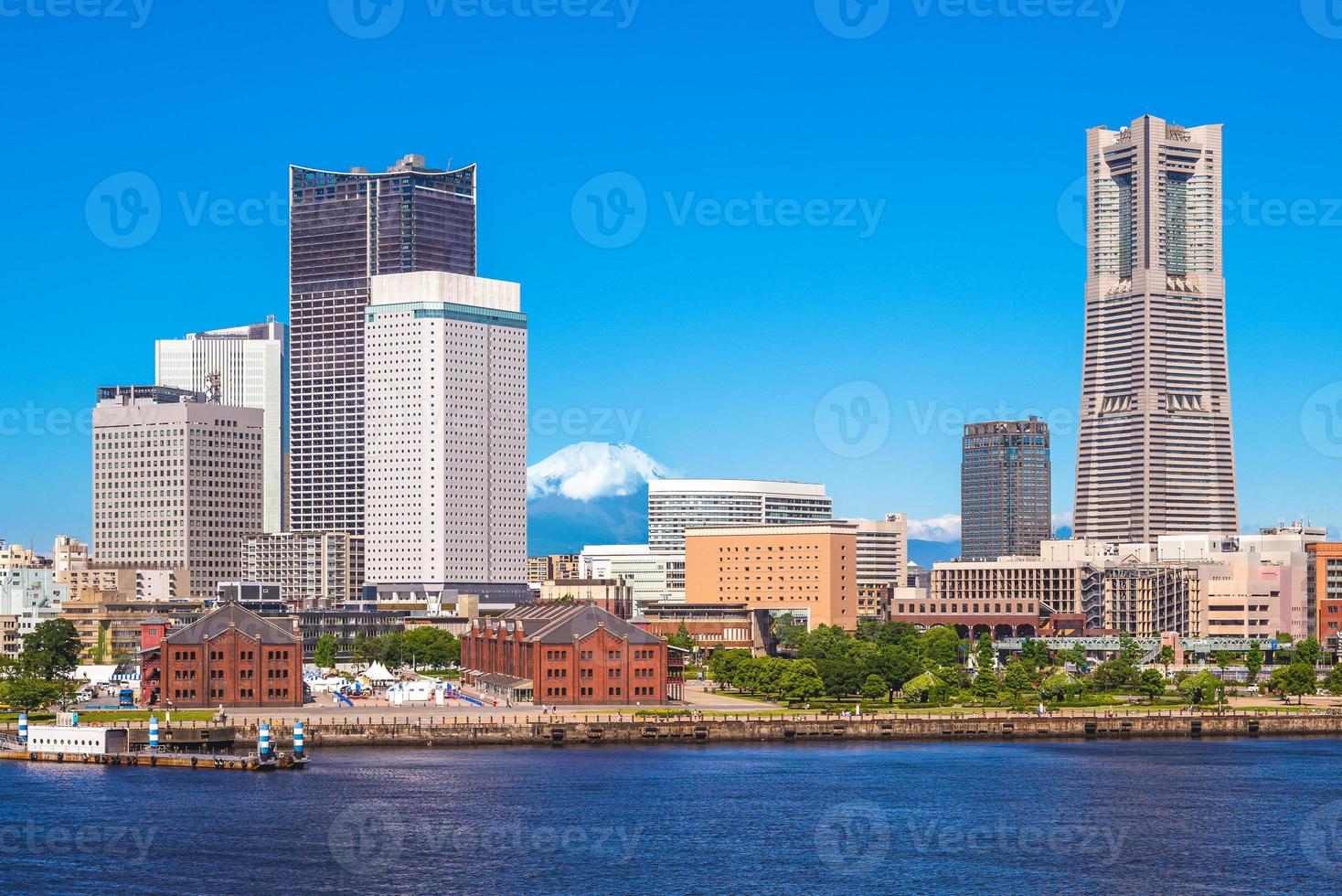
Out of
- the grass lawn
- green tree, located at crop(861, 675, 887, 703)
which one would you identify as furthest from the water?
green tree, located at crop(861, 675, 887, 703)

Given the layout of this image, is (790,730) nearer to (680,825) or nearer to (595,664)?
(595,664)

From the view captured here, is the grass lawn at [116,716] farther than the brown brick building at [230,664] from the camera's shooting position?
No

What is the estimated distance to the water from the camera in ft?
338

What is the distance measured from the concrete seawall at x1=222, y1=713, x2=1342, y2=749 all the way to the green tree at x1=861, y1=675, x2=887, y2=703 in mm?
15858

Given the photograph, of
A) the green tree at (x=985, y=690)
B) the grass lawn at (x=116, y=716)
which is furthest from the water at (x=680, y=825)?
the green tree at (x=985, y=690)

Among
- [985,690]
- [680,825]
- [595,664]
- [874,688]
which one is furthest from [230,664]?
[680,825]

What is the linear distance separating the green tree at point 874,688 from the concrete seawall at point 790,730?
624 inches

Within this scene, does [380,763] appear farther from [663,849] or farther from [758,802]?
[663,849]

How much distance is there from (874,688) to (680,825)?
7924 centimetres

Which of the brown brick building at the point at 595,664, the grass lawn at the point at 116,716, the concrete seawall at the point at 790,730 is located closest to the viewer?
the concrete seawall at the point at 790,730

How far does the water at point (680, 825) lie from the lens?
338ft

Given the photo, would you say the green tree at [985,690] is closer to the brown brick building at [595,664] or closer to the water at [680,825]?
the brown brick building at [595,664]

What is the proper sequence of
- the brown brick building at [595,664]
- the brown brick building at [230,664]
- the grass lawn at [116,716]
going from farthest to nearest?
the brown brick building at [595,664] < the brown brick building at [230,664] < the grass lawn at [116,716]

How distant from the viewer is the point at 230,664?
183250mm
